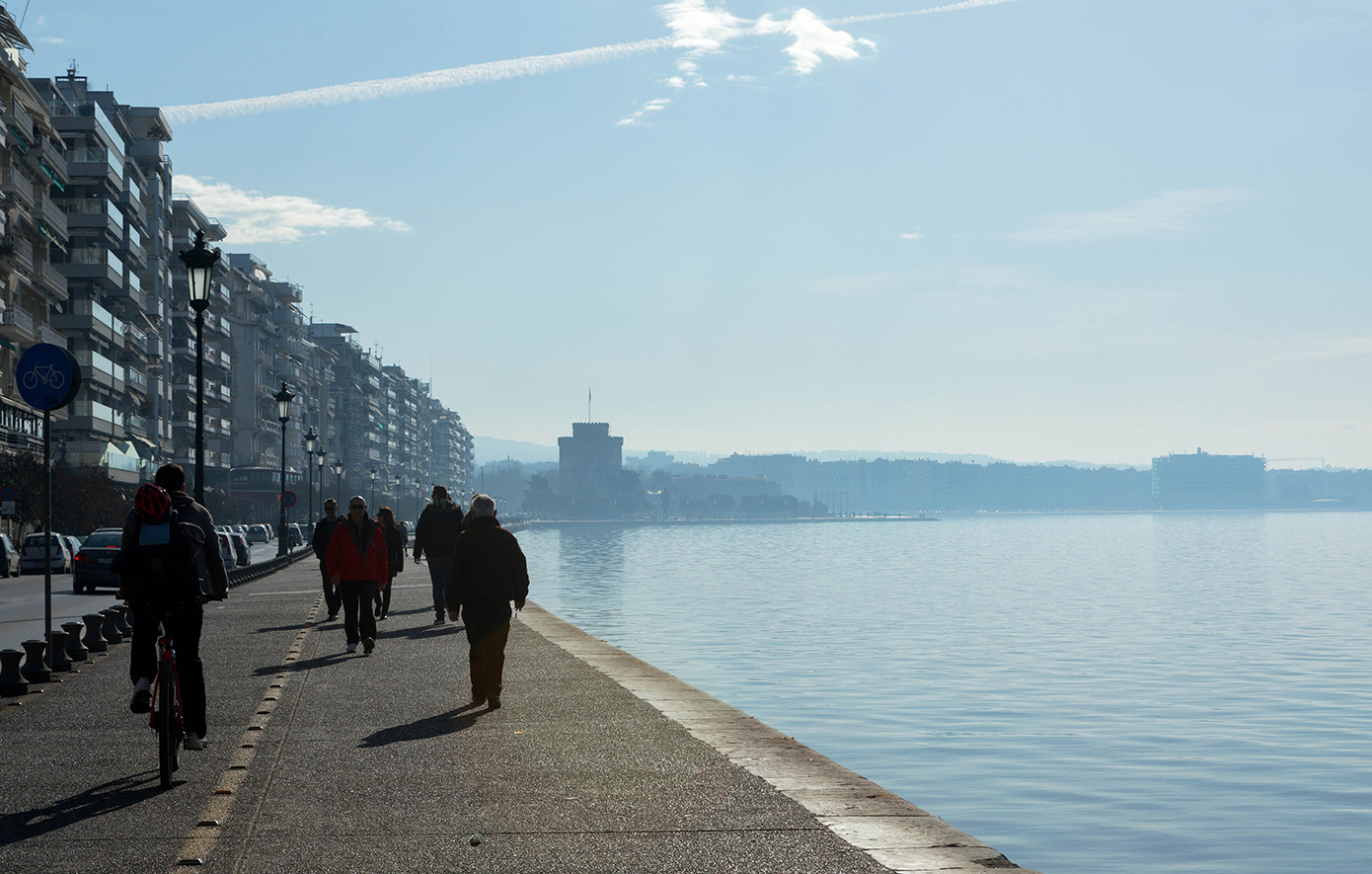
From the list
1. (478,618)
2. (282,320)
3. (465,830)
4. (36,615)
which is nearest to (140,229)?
(282,320)

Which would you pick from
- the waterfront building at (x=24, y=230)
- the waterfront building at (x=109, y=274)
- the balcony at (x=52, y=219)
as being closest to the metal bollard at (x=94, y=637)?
the waterfront building at (x=24, y=230)

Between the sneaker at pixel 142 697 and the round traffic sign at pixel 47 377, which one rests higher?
the round traffic sign at pixel 47 377

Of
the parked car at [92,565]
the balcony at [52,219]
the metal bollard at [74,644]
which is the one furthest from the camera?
the balcony at [52,219]

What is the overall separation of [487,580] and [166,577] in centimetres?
458

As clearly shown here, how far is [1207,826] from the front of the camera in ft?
40.5

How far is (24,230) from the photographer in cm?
6631

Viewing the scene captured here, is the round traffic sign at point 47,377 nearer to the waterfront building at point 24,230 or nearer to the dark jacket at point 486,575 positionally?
the dark jacket at point 486,575

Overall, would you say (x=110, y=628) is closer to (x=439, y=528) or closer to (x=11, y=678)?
(x=439, y=528)

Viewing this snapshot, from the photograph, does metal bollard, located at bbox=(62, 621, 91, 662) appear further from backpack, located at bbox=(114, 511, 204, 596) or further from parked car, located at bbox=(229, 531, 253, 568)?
parked car, located at bbox=(229, 531, 253, 568)

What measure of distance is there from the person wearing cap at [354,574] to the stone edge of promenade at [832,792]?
422cm

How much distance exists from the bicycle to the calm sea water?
19.0ft

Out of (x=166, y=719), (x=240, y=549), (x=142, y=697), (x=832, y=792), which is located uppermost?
(x=240, y=549)

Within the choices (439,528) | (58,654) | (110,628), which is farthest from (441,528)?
(58,654)

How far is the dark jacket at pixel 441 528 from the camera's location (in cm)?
2153
